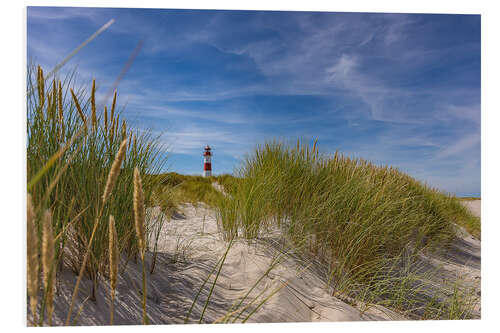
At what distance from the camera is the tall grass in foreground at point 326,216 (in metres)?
2.22

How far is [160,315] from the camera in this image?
1.52 meters

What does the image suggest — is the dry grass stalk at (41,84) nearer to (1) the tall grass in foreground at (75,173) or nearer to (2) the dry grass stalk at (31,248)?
(1) the tall grass in foreground at (75,173)

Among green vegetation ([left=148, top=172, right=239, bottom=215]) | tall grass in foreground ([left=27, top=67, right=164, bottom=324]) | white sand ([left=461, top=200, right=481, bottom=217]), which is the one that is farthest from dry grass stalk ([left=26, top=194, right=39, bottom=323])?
white sand ([left=461, top=200, right=481, bottom=217])

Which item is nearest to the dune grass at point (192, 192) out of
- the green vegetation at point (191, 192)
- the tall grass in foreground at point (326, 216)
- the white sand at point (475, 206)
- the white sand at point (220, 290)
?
the green vegetation at point (191, 192)

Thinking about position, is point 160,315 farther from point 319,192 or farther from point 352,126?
point 352,126

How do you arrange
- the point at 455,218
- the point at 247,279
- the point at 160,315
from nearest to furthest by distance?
the point at 160,315, the point at 247,279, the point at 455,218

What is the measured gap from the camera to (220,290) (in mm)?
1812

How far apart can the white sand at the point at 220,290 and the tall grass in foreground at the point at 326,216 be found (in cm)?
17

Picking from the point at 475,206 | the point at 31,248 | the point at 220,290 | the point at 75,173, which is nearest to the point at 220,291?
the point at 220,290

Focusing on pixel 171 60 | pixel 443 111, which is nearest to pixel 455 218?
pixel 443 111

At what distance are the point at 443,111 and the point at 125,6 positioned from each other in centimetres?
251

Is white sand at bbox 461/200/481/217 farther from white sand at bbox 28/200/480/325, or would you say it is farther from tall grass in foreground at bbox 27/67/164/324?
tall grass in foreground at bbox 27/67/164/324

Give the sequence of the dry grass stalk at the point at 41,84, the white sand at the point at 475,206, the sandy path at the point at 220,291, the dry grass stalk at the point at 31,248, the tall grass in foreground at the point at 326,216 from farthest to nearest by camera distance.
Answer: the white sand at the point at 475,206 < the tall grass in foreground at the point at 326,216 < the sandy path at the point at 220,291 < the dry grass stalk at the point at 41,84 < the dry grass stalk at the point at 31,248

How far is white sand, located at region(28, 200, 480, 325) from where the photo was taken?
1379mm
